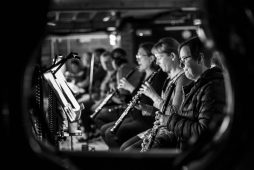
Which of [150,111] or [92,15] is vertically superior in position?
[92,15]

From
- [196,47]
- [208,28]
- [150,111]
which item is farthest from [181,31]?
[208,28]

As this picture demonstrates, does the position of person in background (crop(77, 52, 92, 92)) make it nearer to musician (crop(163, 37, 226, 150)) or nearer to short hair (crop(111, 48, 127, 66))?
short hair (crop(111, 48, 127, 66))

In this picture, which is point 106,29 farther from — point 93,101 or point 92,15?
point 93,101

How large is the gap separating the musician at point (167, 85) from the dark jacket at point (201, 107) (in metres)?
0.67

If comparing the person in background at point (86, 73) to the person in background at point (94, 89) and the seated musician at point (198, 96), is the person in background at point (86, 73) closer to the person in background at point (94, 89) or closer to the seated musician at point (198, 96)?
the person in background at point (94, 89)

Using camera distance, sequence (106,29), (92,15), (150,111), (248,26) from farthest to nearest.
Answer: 1. (92,15)
2. (106,29)
3. (150,111)
4. (248,26)

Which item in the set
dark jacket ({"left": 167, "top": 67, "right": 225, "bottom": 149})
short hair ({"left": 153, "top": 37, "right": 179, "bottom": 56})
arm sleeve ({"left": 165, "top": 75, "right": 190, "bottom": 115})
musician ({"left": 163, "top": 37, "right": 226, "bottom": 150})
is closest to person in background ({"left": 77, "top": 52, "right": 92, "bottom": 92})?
short hair ({"left": 153, "top": 37, "right": 179, "bottom": 56})

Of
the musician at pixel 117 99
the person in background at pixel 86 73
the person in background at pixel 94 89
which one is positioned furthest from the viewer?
the person in background at pixel 86 73

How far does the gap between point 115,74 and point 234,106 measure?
6.75 metres

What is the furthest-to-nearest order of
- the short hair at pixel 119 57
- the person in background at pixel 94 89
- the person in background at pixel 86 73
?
the person in background at pixel 86 73 < the person in background at pixel 94 89 < the short hair at pixel 119 57

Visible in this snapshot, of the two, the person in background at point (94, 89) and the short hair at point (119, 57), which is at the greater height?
the short hair at point (119, 57)

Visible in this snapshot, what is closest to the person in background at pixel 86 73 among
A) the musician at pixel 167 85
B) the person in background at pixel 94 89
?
the person in background at pixel 94 89

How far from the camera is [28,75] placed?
223cm

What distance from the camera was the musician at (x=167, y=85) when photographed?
4754mm
